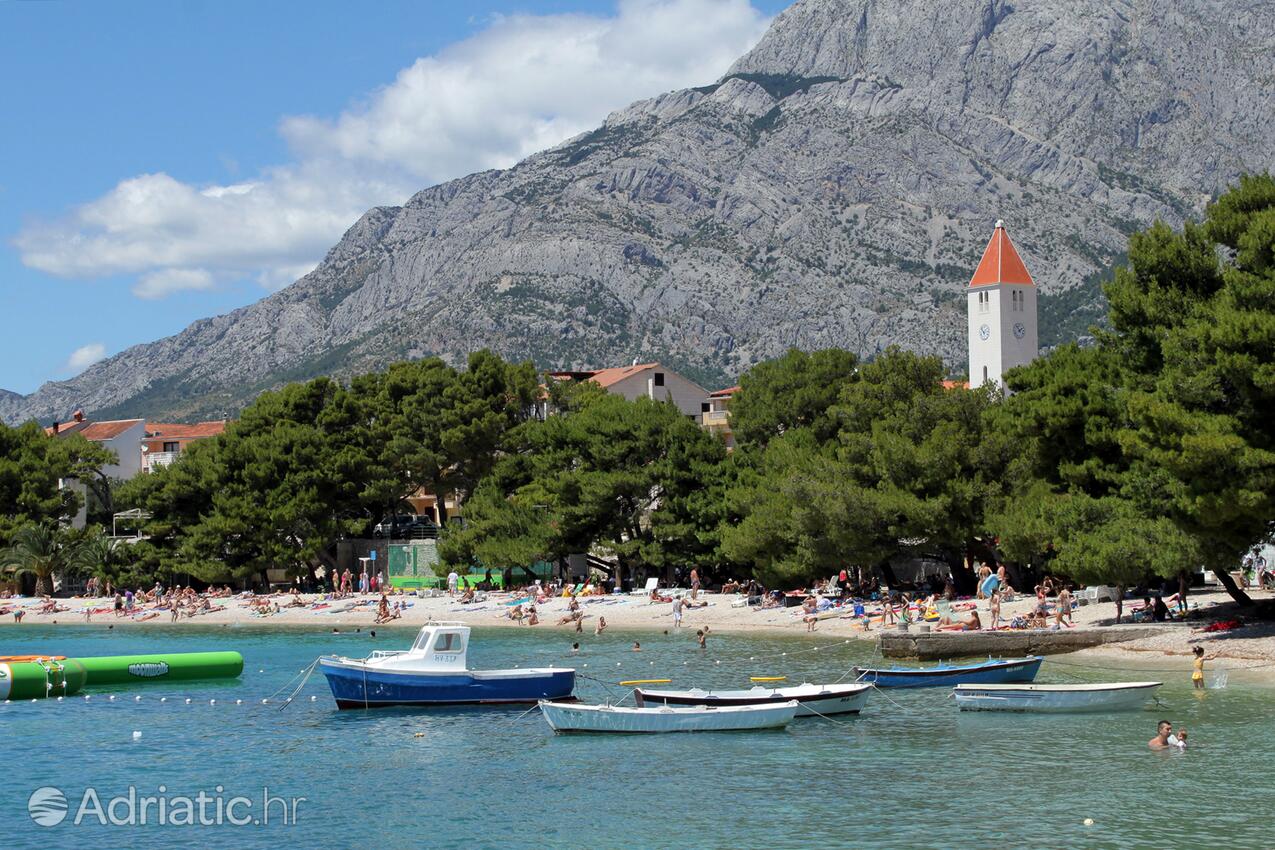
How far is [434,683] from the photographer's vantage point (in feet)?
120

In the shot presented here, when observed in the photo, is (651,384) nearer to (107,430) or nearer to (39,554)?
(107,430)

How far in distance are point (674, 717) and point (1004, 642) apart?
14.3 m

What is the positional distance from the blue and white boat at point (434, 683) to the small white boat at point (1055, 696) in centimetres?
1054

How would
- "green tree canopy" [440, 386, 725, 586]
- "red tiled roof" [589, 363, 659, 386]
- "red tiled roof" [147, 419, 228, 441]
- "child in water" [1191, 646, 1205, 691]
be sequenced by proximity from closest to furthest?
"child in water" [1191, 646, 1205, 691] → "green tree canopy" [440, 386, 725, 586] → "red tiled roof" [589, 363, 659, 386] → "red tiled roof" [147, 419, 228, 441]

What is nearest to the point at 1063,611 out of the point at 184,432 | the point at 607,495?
the point at 607,495

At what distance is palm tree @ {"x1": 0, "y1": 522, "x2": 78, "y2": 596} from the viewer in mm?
76500

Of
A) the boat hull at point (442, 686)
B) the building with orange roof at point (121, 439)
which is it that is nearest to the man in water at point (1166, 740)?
the boat hull at point (442, 686)

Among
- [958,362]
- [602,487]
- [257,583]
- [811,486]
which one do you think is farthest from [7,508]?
[958,362]

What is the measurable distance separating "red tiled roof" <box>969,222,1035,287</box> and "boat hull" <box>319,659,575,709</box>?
6853 centimetres

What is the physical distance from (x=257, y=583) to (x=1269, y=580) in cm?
5394

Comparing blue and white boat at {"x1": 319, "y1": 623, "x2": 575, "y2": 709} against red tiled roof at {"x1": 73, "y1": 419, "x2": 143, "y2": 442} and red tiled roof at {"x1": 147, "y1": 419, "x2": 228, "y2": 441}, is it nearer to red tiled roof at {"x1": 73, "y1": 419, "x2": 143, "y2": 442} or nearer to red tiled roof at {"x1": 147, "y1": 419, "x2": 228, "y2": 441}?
red tiled roof at {"x1": 73, "y1": 419, "x2": 143, "y2": 442}

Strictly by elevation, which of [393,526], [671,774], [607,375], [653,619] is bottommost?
[671,774]

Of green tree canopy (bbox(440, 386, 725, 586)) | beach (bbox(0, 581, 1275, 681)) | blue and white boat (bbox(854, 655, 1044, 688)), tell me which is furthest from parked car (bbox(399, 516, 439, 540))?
blue and white boat (bbox(854, 655, 1044, 688))

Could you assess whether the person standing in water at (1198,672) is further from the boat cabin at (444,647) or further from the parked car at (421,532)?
the parked car at (421,532)
